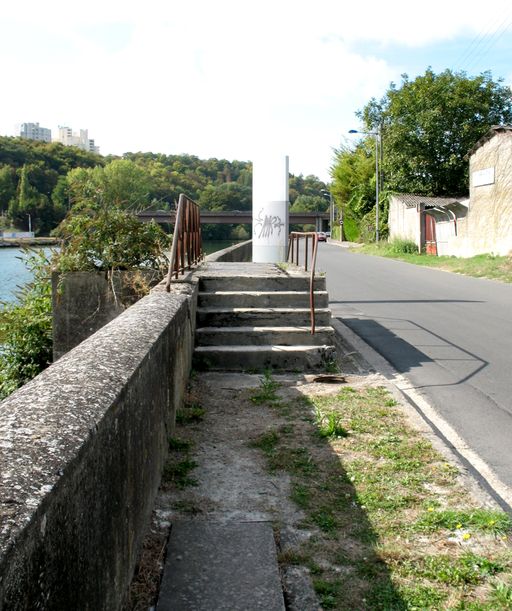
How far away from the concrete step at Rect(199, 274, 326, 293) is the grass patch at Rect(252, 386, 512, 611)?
11.5ft

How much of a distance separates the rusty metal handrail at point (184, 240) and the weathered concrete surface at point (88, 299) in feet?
1.98

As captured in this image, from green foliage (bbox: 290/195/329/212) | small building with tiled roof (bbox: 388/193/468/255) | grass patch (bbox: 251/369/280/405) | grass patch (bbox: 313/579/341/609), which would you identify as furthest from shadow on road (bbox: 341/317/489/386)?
green foliage (bbox: 290/195/329/212)

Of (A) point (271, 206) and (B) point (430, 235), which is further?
(B) point (430, 235)

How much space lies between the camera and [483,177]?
31.0 m

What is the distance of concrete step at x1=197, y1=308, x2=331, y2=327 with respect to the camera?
8578 mm

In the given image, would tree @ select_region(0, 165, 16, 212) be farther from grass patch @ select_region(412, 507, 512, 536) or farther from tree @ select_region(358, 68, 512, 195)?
grass patch @ select_region(412, 507, 512, 536)

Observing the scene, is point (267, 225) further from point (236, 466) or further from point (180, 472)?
point (180, 472)

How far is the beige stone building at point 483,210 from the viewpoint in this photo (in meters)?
29.2

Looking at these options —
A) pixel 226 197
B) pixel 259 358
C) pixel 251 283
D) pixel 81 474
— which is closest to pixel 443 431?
pixel 259 358

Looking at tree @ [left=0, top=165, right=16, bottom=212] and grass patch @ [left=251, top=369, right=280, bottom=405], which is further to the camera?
tree @ [left=0, top=165, right=16, bottom=212]

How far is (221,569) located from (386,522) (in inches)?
42.1

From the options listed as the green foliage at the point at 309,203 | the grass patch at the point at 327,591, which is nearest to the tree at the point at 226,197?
the green foliage at the point at 309,203

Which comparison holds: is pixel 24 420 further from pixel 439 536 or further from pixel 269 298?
pixel 269 298

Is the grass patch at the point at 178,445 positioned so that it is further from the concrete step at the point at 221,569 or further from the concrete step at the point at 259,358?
the concrete step at the point at 259,358
